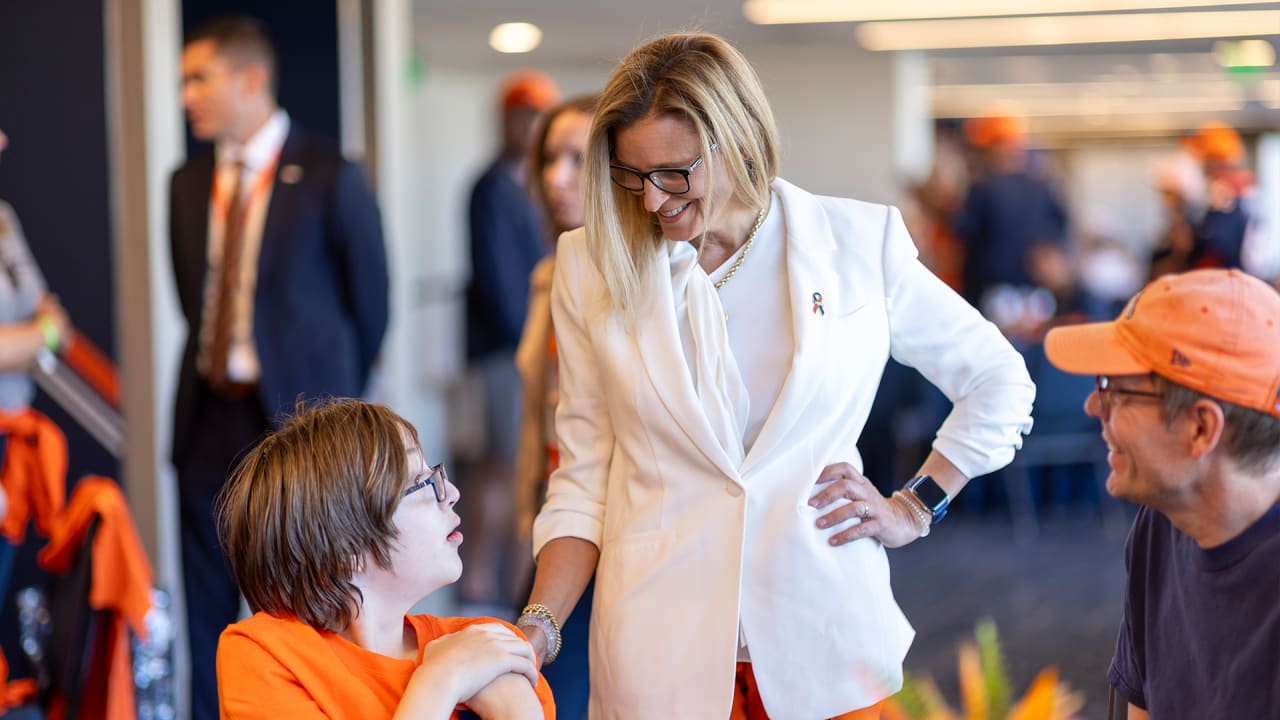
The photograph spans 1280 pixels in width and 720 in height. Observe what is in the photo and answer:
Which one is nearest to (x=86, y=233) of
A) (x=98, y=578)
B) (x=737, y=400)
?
(x=98, y=578)

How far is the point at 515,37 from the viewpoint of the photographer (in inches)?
420

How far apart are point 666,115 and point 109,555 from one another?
1724 millimetres

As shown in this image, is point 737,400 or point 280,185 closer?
point 737,400

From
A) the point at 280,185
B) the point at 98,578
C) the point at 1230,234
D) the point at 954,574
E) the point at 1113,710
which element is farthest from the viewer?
the point at 1230,234

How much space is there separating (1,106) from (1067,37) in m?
8.77

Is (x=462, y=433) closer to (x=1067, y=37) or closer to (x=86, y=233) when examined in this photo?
(x=86, y=233)

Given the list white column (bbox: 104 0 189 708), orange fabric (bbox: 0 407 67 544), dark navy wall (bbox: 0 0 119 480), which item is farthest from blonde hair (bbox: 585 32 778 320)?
dark navy wall (bbox: 0 0 119 480)

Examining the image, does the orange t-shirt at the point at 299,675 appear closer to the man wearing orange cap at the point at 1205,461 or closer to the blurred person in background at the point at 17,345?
the man wearing orange cap at the point at 1205,461

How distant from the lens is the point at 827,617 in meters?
1.83

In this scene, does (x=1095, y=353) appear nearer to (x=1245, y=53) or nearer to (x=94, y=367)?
(x=94, y=367)

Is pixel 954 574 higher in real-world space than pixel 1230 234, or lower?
lower

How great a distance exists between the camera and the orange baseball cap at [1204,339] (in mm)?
1621

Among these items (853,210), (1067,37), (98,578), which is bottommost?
(98,578)

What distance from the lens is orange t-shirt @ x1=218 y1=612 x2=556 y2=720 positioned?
159 centimetres
